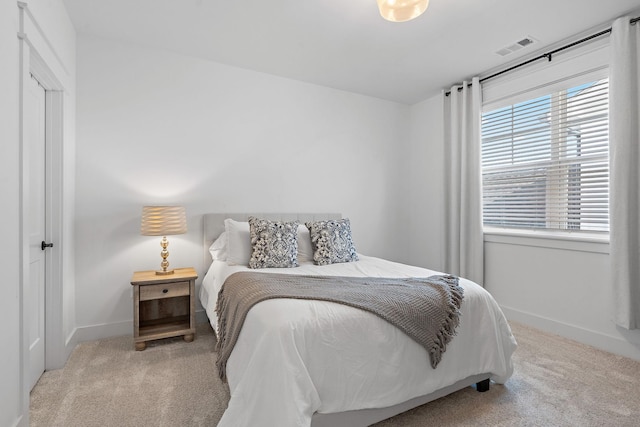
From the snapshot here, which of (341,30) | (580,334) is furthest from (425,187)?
(341,30)

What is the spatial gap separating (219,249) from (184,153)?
1.01m

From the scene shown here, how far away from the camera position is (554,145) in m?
3.05

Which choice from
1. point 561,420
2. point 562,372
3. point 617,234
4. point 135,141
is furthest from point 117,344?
point 617,234

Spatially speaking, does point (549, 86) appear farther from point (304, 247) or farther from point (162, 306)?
point (162, 306)

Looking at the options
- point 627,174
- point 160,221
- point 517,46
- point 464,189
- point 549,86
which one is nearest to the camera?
point 627,174

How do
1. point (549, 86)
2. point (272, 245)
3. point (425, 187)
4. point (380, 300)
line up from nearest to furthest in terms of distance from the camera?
point (380, 300) → point (272, 245) → point (549, 86) → point (425, 187)

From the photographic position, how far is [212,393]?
196 centimetres

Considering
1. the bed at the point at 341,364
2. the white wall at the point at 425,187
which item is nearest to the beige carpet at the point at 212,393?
the bed at the point at 341,364

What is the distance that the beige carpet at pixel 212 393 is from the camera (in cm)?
172

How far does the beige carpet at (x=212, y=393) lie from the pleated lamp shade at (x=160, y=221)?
95cm

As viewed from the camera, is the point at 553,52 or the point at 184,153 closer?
the point at 553,52

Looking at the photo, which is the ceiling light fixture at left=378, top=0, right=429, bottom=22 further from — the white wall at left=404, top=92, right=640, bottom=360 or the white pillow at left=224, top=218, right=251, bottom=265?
the white wall at left=404, top=92, right=640, bottom=360

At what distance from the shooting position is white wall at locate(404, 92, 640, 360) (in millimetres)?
2672

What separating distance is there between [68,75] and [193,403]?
100 inches
